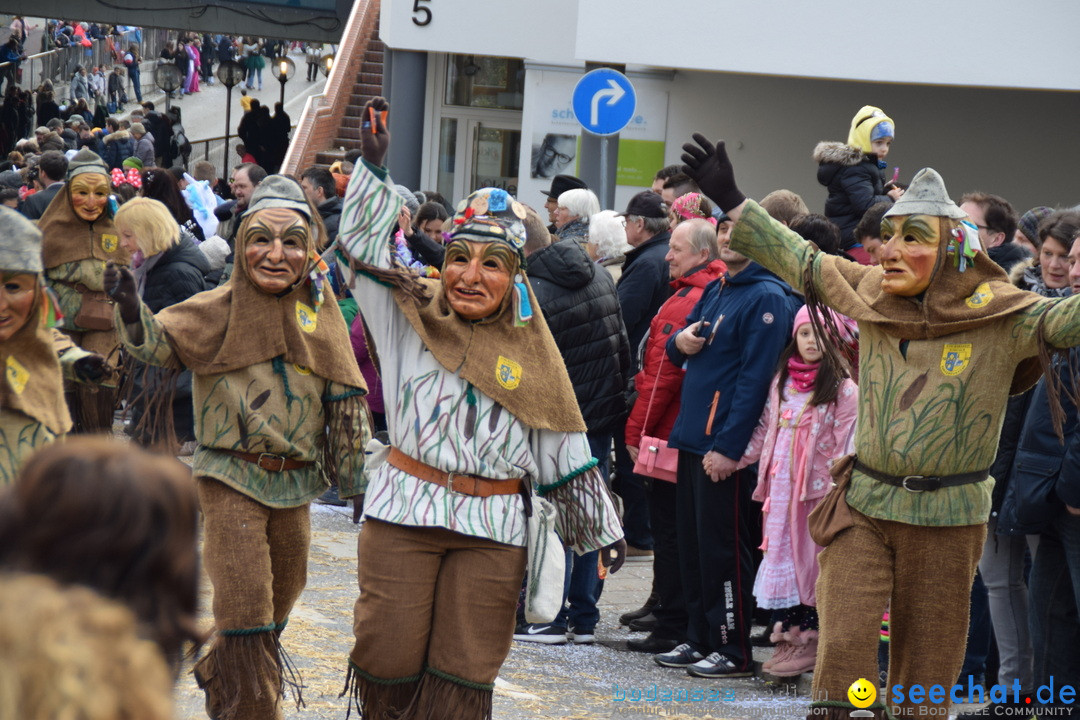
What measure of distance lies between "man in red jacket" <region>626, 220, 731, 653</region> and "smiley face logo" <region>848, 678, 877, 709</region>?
2221mm

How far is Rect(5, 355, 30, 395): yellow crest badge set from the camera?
372 cm

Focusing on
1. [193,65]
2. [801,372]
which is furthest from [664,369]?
[193,65]

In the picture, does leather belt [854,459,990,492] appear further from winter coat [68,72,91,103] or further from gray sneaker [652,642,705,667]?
winter coat [68,72,91,103]

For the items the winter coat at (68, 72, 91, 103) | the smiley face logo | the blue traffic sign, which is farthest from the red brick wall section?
the winter coat at (68, 72, 91, 103)

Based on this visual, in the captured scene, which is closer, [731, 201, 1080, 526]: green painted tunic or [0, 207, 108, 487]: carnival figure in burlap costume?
[0, 207, 108, 487]: carnival figure in burlap costume

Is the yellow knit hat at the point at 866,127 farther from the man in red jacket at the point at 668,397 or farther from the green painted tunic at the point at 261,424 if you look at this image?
the green painted tunic at the point at 261,424

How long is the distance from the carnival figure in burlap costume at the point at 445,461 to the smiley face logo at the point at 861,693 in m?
1.14

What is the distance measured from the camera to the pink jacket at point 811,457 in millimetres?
5805

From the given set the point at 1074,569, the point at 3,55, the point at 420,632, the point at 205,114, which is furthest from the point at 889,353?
the point at 205,114

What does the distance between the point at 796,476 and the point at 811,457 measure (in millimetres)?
115

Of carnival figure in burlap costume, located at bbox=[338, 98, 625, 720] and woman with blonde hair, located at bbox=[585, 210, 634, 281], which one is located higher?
woman with blonde hair, located at bbox=[585, 210, 634, 281]

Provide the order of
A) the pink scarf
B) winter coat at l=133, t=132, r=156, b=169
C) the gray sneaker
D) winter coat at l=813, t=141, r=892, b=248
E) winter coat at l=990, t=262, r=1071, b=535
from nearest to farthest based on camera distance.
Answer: winter coat at l=990, t=262, r=1071, b=535
the pink scarf
the gray sneaker
winter coat at l=813, t=141, r=892, b=248
winter coat at l=133, t=132, r=156, b=169

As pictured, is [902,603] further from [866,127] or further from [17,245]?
[866,127]

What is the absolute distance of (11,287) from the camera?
3688mm
